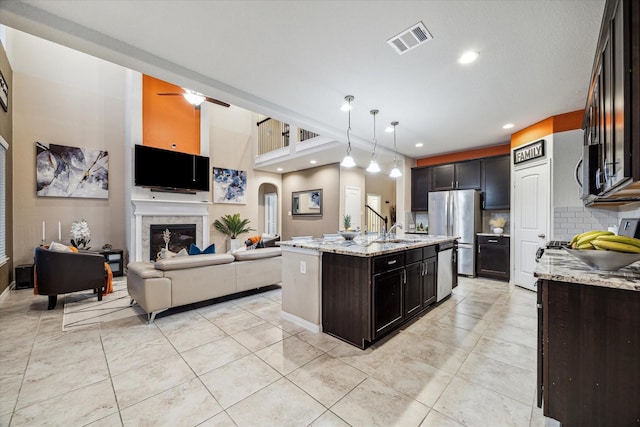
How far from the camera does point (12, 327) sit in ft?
9.46

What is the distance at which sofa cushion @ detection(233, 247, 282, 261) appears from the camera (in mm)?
3756

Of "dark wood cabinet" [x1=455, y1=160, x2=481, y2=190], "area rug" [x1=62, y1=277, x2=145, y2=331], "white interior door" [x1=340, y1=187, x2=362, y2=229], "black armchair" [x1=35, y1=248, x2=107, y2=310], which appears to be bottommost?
"area rug" [x1=62, y1=277, x2=145, y2=331]

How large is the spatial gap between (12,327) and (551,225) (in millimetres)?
7206

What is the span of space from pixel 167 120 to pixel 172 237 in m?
2.78

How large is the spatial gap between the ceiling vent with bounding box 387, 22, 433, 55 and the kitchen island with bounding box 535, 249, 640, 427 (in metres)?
2.06

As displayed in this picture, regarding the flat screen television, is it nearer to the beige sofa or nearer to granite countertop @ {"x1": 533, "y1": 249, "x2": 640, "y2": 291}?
the beige sofa

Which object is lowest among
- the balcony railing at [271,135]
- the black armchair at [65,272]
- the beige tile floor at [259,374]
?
the beige tile floor at [259,374]

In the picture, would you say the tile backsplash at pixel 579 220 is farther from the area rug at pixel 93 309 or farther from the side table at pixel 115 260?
the side table at pixel 115 260

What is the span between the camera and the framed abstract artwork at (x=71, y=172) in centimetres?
508

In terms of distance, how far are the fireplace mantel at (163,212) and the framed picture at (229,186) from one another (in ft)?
2.43

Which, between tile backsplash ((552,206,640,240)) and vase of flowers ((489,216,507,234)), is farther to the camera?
vase of flowers ((489,216,507,234))

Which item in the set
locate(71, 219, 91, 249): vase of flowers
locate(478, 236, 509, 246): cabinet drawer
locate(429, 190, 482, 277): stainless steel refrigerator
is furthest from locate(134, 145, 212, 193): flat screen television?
locate(478, 236, 509, 246): cabinet drawer

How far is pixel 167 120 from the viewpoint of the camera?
6133 millimetres

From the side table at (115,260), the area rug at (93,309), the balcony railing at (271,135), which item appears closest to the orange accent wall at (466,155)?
the balcony railing at (271,135)
